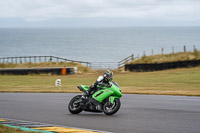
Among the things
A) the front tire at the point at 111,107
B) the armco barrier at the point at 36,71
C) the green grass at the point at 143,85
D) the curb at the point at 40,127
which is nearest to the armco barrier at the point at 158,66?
the green grass at the point at 143,85

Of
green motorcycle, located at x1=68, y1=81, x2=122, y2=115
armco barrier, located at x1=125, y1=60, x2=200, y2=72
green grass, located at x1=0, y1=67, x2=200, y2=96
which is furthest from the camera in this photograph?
armco barrier, located at x1=125, y1=60, x2=200, y2=72

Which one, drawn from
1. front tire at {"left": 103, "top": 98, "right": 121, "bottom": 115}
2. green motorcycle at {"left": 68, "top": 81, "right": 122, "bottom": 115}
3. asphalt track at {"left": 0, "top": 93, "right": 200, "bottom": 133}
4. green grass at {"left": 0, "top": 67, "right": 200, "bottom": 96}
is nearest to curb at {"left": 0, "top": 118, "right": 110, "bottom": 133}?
asphalt track at {"left": 0, "top": 93, "right": 200, "bottom": 133}

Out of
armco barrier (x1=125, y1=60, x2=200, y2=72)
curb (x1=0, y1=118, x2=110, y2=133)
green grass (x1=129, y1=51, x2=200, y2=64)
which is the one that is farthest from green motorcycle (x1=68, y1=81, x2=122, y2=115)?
green grass (x1=129, y1=51, x2=200, y2=64)

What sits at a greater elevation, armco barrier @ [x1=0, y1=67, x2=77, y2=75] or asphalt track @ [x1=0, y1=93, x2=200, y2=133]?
armco barrier @ [x1=0, y1=67, x2=77, y2=75]

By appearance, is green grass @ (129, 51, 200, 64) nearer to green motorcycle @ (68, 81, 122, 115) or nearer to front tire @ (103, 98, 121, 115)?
green motorcycle @ (68, 81, 122, 115)

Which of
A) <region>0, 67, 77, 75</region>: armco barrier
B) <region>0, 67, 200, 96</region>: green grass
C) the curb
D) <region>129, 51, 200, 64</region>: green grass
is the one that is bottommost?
the curb

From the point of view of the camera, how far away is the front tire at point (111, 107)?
35.3 ft

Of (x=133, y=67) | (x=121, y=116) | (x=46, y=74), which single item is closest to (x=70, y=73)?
(x=46, y=74)

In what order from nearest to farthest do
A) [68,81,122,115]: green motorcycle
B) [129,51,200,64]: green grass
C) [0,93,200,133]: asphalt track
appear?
1. [0,93,200,133]: asphalt track
2. [68,81,122,115]: green motorcycle
3. [129,51,200,64]: green grass

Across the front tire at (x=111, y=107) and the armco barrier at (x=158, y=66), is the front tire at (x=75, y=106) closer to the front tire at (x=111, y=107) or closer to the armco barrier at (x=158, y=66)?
the front tire at (x=111, y=107)

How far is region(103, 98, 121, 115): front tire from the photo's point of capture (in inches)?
424

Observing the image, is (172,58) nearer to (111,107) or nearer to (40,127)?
(111,107)

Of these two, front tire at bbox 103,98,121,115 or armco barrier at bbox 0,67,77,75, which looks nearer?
front tire at bbox 103,98,121,115

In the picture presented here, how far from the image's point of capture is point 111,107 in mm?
10938
